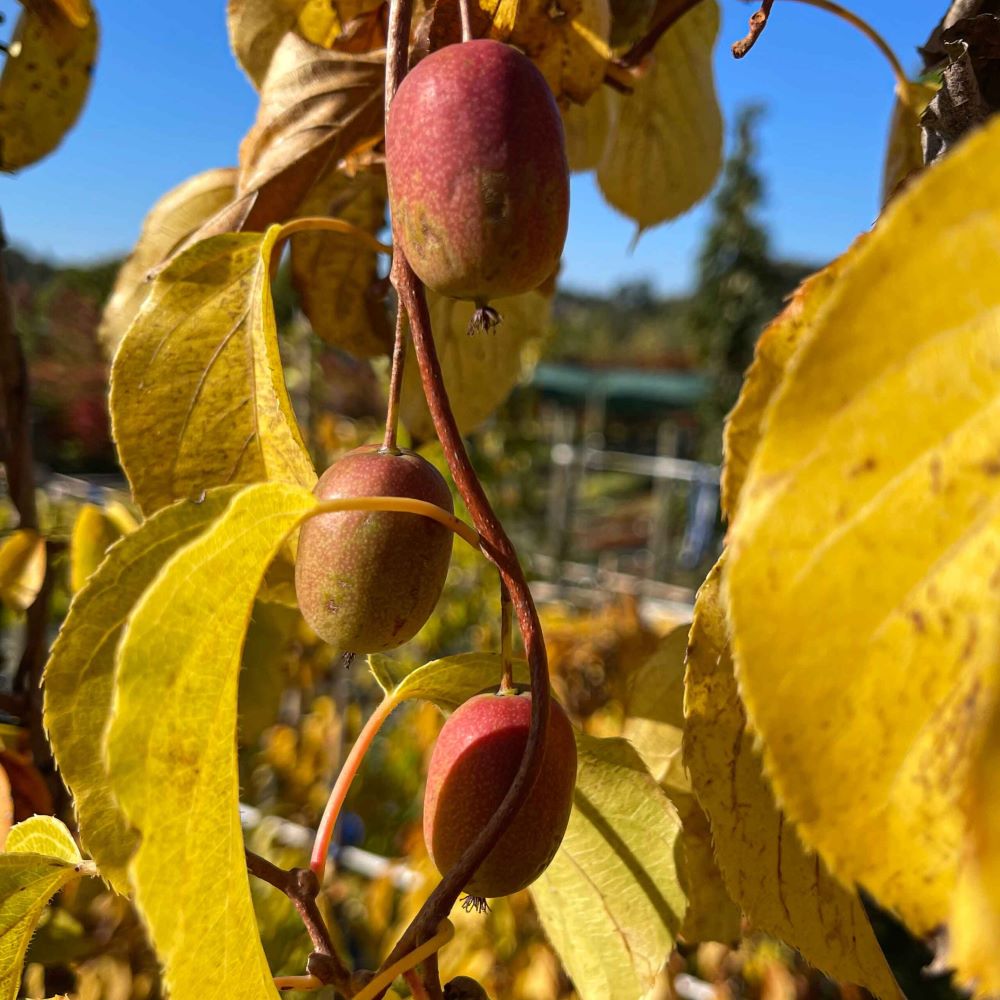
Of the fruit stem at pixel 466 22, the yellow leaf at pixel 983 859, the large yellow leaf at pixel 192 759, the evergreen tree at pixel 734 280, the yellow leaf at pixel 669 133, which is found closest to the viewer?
the yellow leaf at pixel 983 859

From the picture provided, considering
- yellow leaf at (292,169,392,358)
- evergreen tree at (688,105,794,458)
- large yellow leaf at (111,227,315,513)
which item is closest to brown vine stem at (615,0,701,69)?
yellow leaf at (292,169,392,358)

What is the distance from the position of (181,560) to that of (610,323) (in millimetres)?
26815

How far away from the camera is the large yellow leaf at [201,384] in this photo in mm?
476

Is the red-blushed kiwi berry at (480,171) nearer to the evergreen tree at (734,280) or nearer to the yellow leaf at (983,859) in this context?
the yellow leaf at (983,859)

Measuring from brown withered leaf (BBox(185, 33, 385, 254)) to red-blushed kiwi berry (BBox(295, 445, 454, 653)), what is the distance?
0.67ft

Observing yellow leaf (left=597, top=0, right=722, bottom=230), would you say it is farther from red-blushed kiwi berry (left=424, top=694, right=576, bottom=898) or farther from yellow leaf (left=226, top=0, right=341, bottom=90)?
red-blushed kiwi berry (left=424, top=694, right=576, bottom=898)

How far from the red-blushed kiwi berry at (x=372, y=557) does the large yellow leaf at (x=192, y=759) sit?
9 cm

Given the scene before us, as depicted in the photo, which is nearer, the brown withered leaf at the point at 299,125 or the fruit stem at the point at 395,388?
the fruit stem at the point at 395,388

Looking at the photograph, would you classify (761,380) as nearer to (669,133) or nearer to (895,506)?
(895,506)

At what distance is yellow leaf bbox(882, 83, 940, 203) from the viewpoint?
0.61 metres

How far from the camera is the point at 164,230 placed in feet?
2.10

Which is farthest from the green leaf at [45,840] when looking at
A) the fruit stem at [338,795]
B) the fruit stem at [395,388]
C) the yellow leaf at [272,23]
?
the yellow leaf at [272,23]

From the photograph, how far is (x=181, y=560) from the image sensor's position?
29 cm

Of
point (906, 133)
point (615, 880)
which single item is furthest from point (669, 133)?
point (615, 880)
